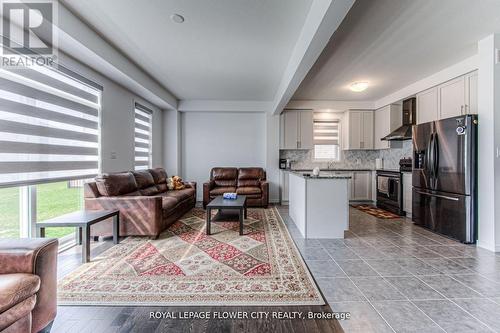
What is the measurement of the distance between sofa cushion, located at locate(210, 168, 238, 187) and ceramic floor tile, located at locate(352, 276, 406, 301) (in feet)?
13.1

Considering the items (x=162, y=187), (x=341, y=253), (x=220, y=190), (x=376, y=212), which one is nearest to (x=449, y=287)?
(x=341, y=253)

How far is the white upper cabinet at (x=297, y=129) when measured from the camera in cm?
600

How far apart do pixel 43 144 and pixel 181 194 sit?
227 cm

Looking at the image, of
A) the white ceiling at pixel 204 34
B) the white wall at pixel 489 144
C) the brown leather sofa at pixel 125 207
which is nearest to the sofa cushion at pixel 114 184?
the brown leather sofa at pixel 125 207

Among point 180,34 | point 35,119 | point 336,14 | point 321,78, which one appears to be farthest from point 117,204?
point 321,78

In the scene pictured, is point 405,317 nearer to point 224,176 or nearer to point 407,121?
point 407,121

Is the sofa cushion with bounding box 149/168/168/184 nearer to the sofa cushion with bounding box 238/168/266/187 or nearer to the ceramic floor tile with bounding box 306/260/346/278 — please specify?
the sofa cushion with bounding box 238/168/266/187

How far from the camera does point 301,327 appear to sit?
1.55 meters

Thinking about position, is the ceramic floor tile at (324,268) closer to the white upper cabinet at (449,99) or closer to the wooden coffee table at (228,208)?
the wooden coffee table at (228,208)

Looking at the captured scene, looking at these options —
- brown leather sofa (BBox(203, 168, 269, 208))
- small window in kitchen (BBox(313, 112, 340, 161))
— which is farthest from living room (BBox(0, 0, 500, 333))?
small window in kitchen (BBox(313, 112, 340, 161))

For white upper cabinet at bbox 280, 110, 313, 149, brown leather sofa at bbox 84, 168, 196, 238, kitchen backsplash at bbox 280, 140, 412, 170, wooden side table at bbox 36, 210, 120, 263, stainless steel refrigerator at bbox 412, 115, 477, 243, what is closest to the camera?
wooden side table at bbox 36, 210, 120, 263

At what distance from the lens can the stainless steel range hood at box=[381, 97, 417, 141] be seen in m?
4.71

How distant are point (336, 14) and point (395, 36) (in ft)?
4.59

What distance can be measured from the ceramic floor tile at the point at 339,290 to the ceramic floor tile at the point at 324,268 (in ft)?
0.32
